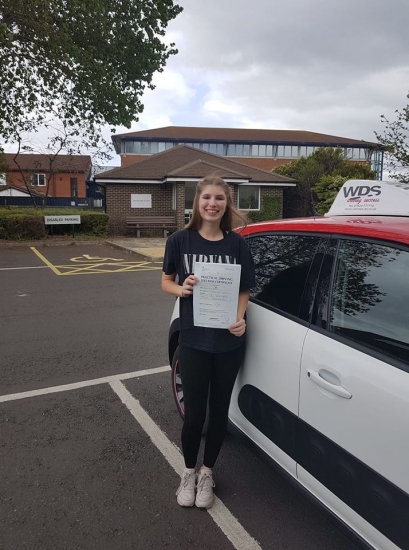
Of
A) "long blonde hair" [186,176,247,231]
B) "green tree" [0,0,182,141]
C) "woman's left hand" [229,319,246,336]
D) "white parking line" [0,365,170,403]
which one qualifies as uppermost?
"green tree" [0,0,182,141]

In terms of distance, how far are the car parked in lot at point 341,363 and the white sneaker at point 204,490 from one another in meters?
0.33

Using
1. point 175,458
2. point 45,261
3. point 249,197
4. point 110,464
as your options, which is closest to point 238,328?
→ point 175,458

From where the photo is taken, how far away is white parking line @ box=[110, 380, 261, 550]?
2.05 metres

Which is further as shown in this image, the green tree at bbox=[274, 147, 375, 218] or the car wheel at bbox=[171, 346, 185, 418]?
the green tree at bbox=[274, 147, 375, 218]

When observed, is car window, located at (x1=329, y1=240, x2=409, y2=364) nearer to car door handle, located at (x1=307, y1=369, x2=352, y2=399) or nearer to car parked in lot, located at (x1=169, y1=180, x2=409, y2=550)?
car parked in lot, located at (x1=169, y1=180, x2=409, y2=550)

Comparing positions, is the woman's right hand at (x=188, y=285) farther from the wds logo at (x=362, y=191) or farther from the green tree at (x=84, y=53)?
the green tree at (x=84, y=53)

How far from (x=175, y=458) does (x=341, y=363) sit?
1582 mm

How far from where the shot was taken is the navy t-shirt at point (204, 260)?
2.09m

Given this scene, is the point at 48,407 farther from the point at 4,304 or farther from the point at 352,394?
the point at 4,304

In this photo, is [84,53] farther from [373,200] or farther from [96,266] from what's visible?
[373,200]

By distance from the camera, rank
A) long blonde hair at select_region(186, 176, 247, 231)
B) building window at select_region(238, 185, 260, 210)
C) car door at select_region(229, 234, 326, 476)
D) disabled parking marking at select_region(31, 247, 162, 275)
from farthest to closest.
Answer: building window at select_region(238, 185, 260, 210) < disabled parking marking at select_region(31, 247, 162, 275) < long blonde hair at select_region(186, 176, 247, 231) < car door at select_region(229, 234, 326, 476)

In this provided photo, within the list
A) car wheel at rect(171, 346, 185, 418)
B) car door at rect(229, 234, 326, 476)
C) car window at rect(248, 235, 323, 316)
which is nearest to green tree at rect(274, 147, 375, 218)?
car wheel at rect(171, 346, 185, 418)

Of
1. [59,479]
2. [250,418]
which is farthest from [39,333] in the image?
[250,418]

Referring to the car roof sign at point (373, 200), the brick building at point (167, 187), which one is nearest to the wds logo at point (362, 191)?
the car roof sign at point (373, 200)
